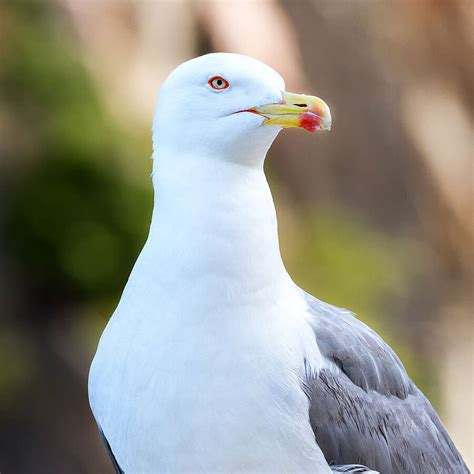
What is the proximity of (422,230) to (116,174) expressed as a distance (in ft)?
8.47

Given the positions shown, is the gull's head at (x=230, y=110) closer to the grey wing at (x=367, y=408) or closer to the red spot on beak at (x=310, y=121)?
the red spot on beak at (x=310, y=121)

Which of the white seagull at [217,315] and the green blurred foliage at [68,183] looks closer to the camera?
the white seagull at [217,315]

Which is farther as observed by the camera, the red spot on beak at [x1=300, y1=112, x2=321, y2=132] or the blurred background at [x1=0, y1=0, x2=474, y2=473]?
the blurred background at [x1=0, y1=0, x2=474, y2=473]

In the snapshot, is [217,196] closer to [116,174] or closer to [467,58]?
[116,174]

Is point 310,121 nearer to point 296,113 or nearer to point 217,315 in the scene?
point 296,113

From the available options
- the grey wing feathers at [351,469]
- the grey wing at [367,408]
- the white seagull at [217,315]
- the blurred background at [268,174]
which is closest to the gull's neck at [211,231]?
the white seagull at [217,315]

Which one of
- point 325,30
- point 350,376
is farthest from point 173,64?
point 350,376

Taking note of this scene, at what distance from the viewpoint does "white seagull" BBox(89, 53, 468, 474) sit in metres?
1.86

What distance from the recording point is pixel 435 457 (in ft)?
7.20

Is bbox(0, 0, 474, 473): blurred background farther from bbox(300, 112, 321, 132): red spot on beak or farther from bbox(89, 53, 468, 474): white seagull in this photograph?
bbox(300, 112, 321, 132): red spot on beak

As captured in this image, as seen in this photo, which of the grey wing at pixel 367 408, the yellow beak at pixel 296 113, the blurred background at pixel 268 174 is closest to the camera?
the yellow beak at pixel 296 113

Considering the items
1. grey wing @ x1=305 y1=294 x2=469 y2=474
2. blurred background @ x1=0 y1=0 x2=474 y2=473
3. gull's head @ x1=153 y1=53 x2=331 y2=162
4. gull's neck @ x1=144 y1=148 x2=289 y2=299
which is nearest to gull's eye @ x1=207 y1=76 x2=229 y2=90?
gull's head @ x1=153 y1=53 x2=331 y2=162

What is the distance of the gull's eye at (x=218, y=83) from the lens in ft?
6.27

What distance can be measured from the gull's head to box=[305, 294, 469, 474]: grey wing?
463 millimetres
